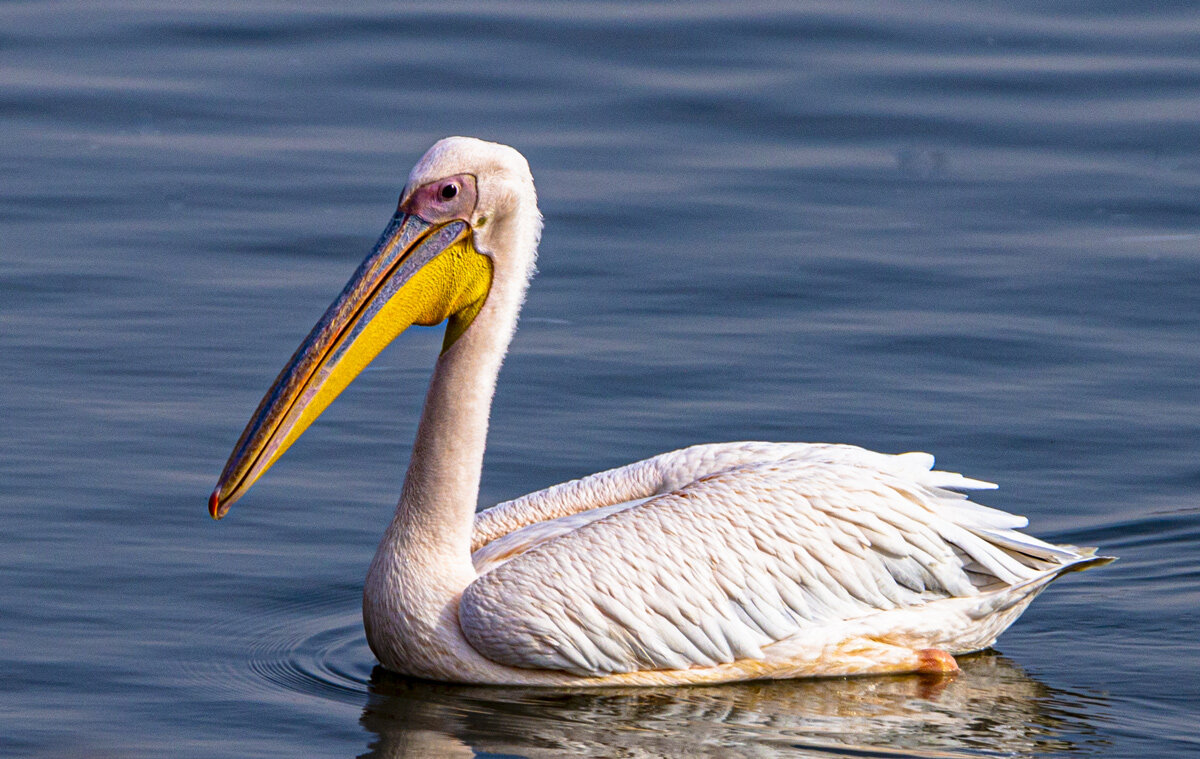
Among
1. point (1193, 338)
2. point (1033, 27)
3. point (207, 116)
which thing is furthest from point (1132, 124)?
point (207, 116)

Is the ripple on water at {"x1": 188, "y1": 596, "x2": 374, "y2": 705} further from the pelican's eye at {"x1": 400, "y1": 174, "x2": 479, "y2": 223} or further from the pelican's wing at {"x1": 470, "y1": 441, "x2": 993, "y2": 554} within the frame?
the pelican's eye at {"x1": 400, "y1": 174, "x2": 479, "y2": 223}

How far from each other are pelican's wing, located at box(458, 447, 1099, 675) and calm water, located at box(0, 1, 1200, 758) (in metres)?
0.15

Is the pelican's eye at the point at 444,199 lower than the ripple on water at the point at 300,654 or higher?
higher

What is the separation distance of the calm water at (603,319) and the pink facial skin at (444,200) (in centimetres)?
119

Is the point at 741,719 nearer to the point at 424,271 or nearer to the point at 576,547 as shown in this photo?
the point at 576,547

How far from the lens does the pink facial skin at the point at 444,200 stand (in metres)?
5.24

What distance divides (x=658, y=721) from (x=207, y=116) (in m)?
6.15

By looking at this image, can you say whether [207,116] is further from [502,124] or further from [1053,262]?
[1053,262]

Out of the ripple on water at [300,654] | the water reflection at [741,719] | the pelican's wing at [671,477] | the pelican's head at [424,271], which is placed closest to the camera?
the water reflection at [741,719]

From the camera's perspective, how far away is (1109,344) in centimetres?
783

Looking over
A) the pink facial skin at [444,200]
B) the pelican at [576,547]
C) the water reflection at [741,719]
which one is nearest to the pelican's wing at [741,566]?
the pelican at [576,547]

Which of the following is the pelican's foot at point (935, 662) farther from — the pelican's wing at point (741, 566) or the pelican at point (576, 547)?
the pelican's wing at point (741, 566)

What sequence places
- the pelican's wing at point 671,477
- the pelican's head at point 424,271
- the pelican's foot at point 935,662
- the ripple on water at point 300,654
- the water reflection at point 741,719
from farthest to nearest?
the pelican's wing at point 671,477 → the pelican's foot at point 935,662 → the ripple on water at point 300,654 → the pelican's head at point 424,271 → the water reflection at point 741,719

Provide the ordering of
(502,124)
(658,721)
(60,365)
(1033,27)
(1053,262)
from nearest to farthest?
(658,721) → (60,365) → (1053,262) → (502,124) → (1033,27)
